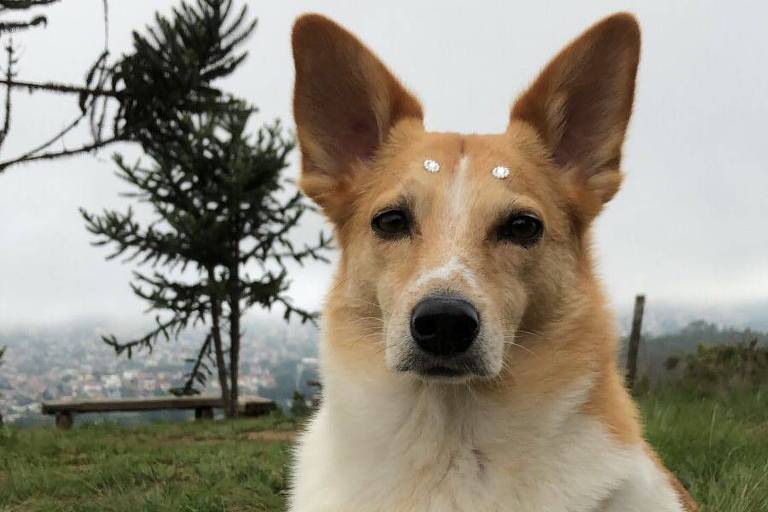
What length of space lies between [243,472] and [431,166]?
157 inches

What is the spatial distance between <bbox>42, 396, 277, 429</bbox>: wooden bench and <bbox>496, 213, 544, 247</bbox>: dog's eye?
717 inches

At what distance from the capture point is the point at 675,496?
3.20m

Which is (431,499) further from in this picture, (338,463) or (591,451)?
(591,451)

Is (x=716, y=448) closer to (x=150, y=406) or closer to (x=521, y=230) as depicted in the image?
(x=521, y=230)

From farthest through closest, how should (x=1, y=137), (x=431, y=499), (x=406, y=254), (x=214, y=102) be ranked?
(x=214, y=102) < (x=1, y=137) < (x=406, y=254) < (x=431, y=499)

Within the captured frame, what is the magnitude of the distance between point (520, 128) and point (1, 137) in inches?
275

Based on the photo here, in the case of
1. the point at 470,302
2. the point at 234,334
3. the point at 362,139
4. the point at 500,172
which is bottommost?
the point at 234,334

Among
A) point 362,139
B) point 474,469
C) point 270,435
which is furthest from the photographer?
point 270,435

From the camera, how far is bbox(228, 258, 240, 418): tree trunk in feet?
67.2

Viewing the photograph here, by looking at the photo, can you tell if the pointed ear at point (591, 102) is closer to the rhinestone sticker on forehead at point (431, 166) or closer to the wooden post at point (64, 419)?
the rhinestone sticker on forehead at point (431, 166)

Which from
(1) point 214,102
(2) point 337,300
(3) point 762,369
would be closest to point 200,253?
(1) point 214,102

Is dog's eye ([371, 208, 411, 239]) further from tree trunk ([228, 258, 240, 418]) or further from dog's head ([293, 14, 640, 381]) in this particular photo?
tree trunk ([228, 258, 240, 418])

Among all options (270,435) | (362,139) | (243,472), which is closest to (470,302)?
(362,139)

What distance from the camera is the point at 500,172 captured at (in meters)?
3.18
